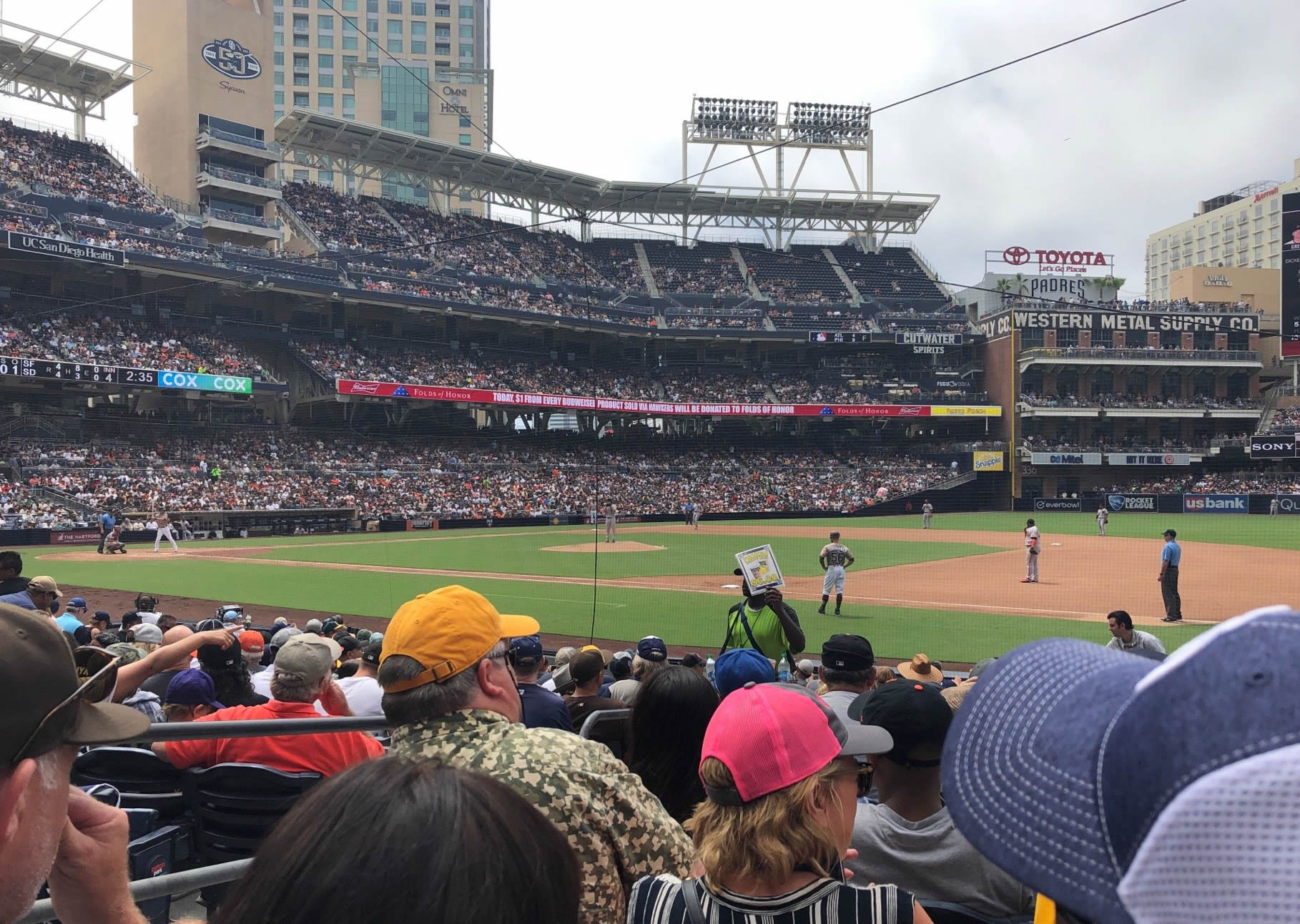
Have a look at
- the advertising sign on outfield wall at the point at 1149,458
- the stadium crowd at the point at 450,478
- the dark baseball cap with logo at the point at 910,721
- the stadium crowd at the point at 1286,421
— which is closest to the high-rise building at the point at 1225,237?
the stadium crowd at the point at 1286,421

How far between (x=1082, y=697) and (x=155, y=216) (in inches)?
2113

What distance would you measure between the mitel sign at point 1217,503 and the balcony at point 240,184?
2233 inches

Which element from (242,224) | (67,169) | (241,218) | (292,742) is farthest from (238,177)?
(292,742)

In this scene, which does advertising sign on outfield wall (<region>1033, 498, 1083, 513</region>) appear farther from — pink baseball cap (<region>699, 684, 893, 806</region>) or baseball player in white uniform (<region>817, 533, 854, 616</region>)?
pink baseball cap (<region>699, 684, 893, 806</region>)

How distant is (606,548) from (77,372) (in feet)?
81.5

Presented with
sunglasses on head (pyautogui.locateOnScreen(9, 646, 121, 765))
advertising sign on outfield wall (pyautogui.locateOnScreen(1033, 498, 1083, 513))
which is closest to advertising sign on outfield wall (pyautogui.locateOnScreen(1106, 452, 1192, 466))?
advertising sign on outfield wall (pyautogui.locateOnScreen(1033, 498, 1083, 513))

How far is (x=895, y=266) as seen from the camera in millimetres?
69562

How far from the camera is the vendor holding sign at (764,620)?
8.52m

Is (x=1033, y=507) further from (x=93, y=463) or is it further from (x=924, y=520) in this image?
(x=93, y=463)

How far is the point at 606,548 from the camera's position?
32.3m

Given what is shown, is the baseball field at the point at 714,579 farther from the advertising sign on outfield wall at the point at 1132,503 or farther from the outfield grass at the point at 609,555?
the advertising sign on outfield wall at the point at 1132,503

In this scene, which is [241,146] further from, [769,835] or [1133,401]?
[1133,401]

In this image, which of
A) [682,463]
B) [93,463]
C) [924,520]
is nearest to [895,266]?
[682,463]

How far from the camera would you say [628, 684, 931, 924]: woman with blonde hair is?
6.33 feet
